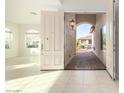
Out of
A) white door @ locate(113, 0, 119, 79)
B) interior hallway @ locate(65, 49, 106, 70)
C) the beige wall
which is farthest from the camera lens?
the beige wall

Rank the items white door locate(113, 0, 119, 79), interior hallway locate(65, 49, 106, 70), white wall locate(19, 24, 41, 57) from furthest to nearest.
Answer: white wall locate(19, 24, 41, 57) < interior hallway locate(65, 49, 106, 70) < white door locate(113, 0, 119, 79)

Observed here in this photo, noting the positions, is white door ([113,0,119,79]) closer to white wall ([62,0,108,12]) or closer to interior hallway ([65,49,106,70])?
white wall ([62,0,108,12])

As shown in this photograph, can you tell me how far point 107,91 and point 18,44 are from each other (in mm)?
12293

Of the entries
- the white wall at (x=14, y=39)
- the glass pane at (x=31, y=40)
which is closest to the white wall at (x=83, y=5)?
the white wall at (x=14, y=39)

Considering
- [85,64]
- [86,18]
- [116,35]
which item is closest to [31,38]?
[86,18]

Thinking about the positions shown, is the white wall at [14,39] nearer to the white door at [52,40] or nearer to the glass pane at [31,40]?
the glass pane at [31,40]

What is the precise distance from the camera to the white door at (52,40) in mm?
7391

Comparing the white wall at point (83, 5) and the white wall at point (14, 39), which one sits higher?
the white wall at point (83, 5)

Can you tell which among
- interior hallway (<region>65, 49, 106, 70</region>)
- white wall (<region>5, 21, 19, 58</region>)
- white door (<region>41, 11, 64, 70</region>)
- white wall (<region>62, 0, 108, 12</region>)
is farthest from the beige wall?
white door (<region>41, 11, 64, 70</region>)

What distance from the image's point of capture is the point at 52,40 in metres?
7.40

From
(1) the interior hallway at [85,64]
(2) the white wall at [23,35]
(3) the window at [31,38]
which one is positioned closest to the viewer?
(1) the interior hallway at [85,64]

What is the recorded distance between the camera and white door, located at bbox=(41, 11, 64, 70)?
7.39 meters

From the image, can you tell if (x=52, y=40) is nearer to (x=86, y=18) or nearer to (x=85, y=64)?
(x=85, y=64)
